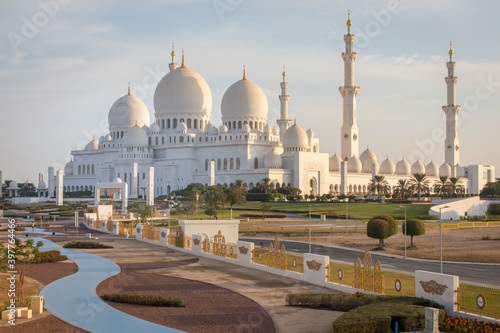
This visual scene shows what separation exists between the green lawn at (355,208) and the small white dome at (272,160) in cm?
1569

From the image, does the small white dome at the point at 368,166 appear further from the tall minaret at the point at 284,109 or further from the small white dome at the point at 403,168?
the tall minaret at the point at 284,109

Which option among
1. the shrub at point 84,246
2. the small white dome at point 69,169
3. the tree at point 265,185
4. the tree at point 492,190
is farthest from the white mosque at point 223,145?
the shrub at point 84,246

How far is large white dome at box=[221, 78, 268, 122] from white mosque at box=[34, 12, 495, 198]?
5.9 inches

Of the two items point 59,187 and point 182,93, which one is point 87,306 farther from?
point 182,93

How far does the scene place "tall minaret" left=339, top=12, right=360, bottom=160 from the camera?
288ft

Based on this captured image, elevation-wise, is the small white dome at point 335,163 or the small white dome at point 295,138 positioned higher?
the small white dome at point 295,138

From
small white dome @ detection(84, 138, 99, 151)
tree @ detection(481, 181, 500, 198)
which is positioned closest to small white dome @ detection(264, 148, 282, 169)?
tree @ detection(481, 181, 500, 198)

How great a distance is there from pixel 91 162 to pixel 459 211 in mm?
66584

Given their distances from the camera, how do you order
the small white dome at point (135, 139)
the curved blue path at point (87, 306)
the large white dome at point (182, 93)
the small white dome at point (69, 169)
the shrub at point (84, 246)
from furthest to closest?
the small white dome at point (69, 169)
the small white dome at point (135, 139)
the large white dome at point (182, 93)
the shrub at point (84, 246)
the curved blue path at point (87, 306)

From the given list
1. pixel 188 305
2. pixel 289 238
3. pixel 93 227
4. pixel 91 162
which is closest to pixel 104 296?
pixel 188 305

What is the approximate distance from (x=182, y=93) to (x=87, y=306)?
257ft

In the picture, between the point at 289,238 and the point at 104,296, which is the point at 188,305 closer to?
the point at 104,296

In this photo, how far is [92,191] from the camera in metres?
97.9

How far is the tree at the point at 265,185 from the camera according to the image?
73875mm
